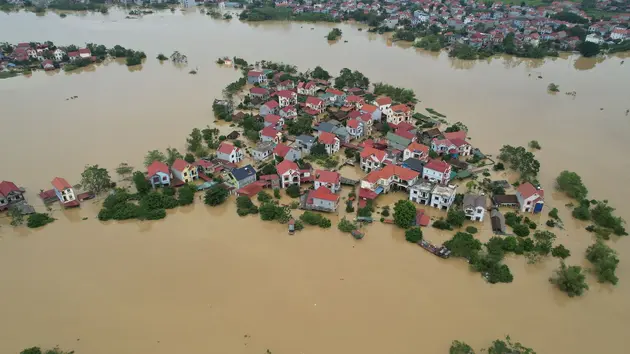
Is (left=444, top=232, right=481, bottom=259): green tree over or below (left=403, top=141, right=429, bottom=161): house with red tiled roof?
below

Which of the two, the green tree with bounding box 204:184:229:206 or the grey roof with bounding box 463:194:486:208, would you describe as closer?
the grey roof with bounding box 463:194:486:208

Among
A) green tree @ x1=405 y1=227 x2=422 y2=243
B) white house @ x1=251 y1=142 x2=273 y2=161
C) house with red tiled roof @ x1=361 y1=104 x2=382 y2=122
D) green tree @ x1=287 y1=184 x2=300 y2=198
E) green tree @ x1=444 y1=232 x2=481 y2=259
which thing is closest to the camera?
green tree @ x1=444 y1=232 x2=481 y2=259

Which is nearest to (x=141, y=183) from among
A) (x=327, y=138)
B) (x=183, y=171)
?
(x=183, y=171)

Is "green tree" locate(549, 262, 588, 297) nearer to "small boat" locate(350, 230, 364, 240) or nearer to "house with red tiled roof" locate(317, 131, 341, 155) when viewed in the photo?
"small boat" locate(350, 230, 364, 240)

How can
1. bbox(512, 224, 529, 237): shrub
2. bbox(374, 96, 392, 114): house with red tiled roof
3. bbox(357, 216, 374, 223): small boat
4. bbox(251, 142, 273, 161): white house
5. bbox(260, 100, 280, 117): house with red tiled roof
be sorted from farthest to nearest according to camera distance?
bbox(374, 96, 392, 114): house with red tiled roof → bbox(260, 100, 280, 117): house with red tiled roof → bbox(251, 142, 273, 161): white house → bbox(357, 216, 374, 223): small boat → bbox(512, 224, 529, 237): shrub

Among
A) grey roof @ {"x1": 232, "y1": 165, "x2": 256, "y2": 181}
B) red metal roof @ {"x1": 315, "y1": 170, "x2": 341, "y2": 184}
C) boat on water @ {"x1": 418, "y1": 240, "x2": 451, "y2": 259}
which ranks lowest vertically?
boat on water @ {"x1": 418, "y1": 240, "x2": 451, "y2": 259}

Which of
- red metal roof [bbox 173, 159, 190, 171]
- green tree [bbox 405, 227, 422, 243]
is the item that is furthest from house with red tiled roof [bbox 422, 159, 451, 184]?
red metal roof [bbox 173, 159, 190, 171]

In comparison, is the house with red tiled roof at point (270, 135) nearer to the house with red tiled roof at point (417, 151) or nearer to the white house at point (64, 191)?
the house with red tiled roof at point (417, 151)
